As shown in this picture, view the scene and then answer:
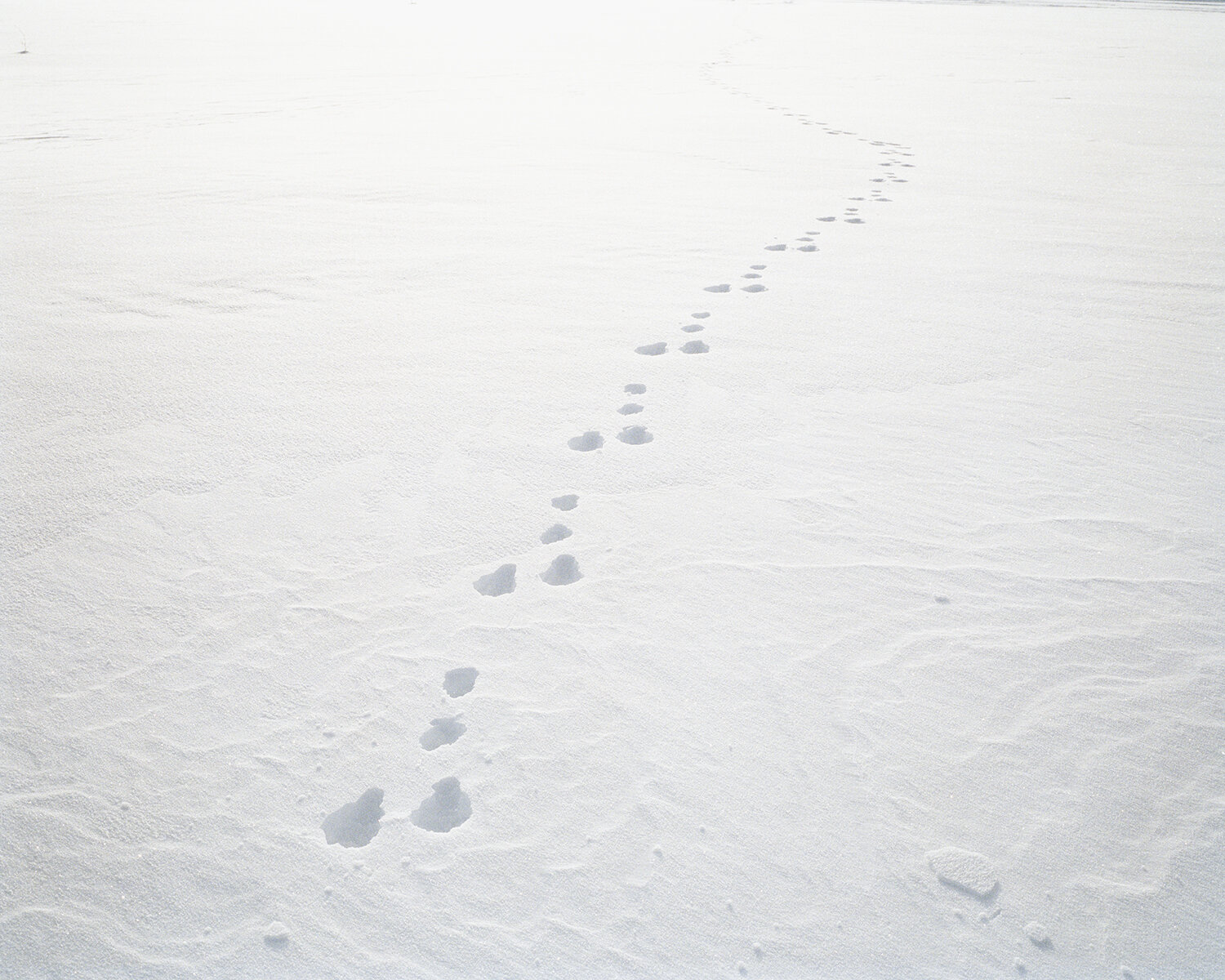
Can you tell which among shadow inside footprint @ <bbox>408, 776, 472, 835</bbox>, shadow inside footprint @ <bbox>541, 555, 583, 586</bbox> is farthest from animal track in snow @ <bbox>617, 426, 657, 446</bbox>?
shadow inside footprint @ <bbox>408, 776, 472, 835</bbox>

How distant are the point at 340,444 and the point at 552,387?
624 millimetres

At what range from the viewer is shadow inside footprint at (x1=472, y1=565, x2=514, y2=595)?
176cm

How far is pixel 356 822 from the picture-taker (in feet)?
4.30

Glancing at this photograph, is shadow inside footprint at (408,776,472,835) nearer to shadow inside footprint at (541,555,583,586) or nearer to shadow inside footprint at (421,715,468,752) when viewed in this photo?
shadow inside footprint at (421,715,468,752)

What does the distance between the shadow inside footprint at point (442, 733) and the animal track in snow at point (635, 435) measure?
1019 mm

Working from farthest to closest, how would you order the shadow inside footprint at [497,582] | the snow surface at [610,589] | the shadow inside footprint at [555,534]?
the shadow inside footprint at [555,534]
the shadow inside footprint at [497,582]
the snow surface at [610,589]

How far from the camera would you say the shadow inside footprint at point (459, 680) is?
1.53 m

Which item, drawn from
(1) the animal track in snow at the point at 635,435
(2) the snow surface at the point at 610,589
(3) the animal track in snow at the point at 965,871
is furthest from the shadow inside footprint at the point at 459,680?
(1) the animal track in snow at the point at 635,435

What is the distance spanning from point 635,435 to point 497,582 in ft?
2.27

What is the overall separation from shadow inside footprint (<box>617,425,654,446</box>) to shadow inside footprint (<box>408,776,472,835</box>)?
44.9 inches

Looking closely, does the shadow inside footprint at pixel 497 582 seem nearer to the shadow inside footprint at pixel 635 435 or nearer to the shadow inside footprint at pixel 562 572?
the shadow inside footprint at pixel 562 572

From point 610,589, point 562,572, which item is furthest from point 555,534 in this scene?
point 610,589

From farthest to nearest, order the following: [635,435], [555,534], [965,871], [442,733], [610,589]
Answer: [635,435]
[555,534]
[610,589]
[442,733]
[965,871]

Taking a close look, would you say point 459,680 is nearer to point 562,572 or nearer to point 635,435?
point 562,572
